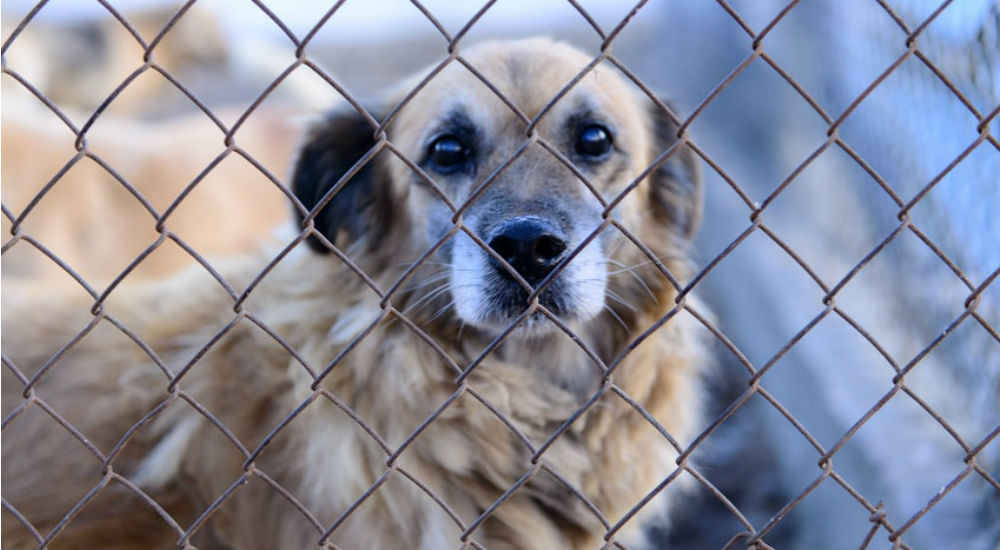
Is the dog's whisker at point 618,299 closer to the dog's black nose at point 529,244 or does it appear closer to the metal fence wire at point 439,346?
the metal fence wire at point 439,346

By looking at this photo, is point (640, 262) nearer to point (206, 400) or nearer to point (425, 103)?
point (425, 103)

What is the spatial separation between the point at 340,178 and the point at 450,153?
1.11 ft

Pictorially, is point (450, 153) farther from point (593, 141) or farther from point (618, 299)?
point (618, 299)

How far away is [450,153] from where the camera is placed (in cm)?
239

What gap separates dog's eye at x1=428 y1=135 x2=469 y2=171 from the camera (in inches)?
94.0

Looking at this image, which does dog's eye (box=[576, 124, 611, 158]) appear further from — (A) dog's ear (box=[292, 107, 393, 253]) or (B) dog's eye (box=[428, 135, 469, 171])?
(A) dog's ear (box=[292, 107, 393, 253])

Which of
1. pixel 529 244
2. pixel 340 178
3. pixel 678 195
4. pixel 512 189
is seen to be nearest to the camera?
pixel 529 244

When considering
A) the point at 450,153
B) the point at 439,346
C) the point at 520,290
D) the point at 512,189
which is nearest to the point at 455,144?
the point at 450,153

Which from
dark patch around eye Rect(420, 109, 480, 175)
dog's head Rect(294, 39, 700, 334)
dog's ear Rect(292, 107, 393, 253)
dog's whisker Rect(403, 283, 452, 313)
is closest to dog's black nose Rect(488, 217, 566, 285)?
dog's head Rect(294, 39, 700, 334)

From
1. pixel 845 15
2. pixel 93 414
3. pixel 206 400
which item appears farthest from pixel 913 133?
pixel 93 414

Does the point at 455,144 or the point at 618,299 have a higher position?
the point at 455,144

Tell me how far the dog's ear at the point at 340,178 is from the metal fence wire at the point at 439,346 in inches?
4.8

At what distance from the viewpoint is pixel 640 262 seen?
2500 millimetres

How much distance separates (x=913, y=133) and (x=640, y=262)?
58.2 inches
